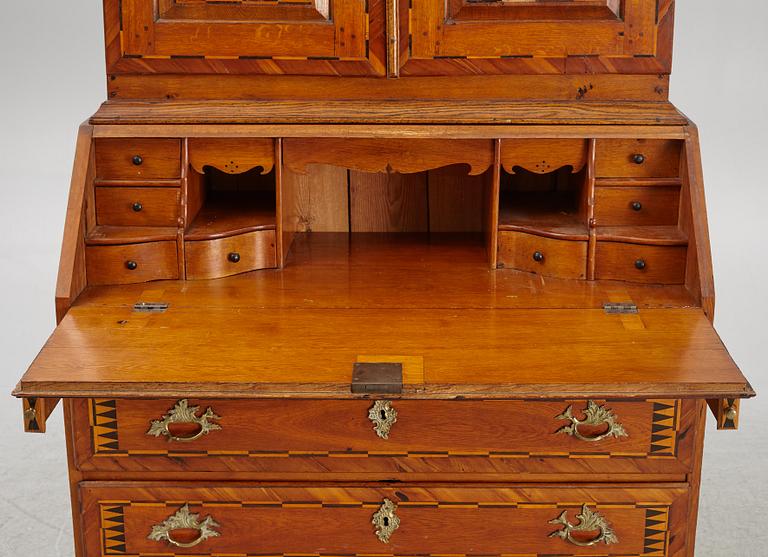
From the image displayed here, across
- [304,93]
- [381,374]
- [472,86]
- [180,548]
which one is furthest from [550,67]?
[180,548]

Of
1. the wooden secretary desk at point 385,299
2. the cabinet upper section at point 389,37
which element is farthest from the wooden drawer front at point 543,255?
the cabinet upper section at point 389,37

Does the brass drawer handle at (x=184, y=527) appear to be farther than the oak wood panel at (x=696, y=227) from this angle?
No

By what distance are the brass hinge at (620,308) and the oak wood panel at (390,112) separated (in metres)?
0.53

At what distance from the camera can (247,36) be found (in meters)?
3.54

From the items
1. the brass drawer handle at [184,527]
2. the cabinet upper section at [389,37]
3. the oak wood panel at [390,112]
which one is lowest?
the brass drawer handle at [184,527]

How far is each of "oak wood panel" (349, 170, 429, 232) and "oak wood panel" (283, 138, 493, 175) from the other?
542 millimetres

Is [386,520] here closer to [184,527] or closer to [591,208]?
[184,527]

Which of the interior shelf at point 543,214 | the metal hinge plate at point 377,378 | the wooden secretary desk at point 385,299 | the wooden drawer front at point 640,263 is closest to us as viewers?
the metal hinge plate at point 377,378

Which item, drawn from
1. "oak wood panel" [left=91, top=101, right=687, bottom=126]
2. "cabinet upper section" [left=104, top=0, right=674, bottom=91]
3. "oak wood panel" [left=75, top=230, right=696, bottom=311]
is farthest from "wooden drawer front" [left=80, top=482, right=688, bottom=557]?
"cabinet upper section" [left=104, top=0, right=674, bottom=91]

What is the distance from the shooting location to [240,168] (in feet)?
11.7

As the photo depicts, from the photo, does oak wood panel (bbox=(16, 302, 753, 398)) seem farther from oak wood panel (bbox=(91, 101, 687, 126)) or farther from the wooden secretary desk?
oak wood panel (bbox=(91, 101, 687, 126))

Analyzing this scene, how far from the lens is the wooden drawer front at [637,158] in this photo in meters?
3.55

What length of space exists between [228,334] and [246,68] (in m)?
0.82

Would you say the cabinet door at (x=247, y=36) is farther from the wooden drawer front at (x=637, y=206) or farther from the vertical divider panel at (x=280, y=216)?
the wooden drawer front at (x=637, y=206)
